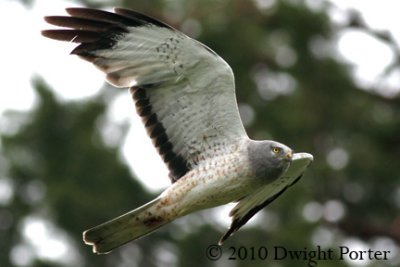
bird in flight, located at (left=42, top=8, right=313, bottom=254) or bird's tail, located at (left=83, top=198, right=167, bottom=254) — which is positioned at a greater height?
bird in flight, located at (left=42, top=8, right=313, bottom=254)

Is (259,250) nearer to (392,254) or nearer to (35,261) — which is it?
(392,254)

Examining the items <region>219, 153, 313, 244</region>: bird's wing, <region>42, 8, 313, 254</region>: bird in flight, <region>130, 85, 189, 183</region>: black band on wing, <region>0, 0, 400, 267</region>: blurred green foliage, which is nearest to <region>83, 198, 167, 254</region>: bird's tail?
<region>42, 8, 313, 254</region>: bird in flight

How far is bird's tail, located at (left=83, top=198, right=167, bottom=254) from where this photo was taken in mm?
8945

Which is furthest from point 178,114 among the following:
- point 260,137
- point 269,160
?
point 260,137

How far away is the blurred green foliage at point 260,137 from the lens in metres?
15.3

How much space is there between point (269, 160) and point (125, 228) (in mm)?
1306

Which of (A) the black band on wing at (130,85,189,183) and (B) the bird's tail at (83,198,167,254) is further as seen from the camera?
(A) the black band on wing at (130,85,189,183)

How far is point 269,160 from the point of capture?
886 centimetres

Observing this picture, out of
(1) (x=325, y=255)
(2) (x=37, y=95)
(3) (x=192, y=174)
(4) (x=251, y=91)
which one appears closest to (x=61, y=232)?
(2) (x=37, y=95)

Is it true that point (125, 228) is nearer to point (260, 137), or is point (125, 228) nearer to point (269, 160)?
point (269, 160)

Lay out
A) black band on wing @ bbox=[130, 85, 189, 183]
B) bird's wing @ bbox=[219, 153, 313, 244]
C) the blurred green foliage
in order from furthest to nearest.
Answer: the blurred green foliage < bird's wing @ bbox=[219, 153, 313, 244] < black band on wing @ bbox=[130, 85, 189, 183]

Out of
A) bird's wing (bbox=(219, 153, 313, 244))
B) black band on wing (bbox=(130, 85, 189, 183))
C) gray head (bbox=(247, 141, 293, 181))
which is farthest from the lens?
bird's wing (bbox=(219, 153, 313, 244))

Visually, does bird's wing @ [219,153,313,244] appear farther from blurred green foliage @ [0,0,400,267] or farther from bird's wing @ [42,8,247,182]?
blurred green foliage @ [0,0,400,267]

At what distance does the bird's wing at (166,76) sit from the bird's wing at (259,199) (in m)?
0.58
